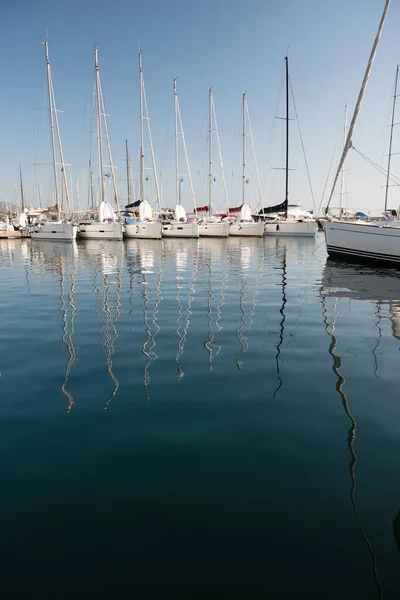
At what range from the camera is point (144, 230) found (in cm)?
4344

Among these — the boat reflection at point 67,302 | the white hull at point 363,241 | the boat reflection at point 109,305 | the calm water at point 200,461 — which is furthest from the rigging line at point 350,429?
the white hull at point 363,241

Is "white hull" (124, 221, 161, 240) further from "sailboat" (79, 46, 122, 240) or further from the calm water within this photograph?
the calm water

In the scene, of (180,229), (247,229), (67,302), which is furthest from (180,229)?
(67,302)

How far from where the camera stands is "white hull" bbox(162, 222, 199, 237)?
45.4 metres

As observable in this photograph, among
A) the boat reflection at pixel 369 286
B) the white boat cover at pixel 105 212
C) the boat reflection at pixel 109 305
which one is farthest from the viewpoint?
the white boat cover at pixel 105 212

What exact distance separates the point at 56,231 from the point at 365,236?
32.6m

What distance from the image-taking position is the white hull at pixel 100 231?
41.3 metres

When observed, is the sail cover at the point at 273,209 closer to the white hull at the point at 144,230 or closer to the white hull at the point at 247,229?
the white hull at the point at 247,229

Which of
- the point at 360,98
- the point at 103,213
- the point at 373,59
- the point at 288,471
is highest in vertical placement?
the point at 373,59

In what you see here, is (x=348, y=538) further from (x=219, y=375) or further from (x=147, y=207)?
(x=147, y=207)

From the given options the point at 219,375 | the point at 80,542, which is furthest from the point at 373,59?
the point at 80,542

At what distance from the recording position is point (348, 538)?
2506mm

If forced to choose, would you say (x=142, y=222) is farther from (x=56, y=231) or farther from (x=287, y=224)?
(x=287, y=224)

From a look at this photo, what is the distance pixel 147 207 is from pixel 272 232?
1718 centimetres
